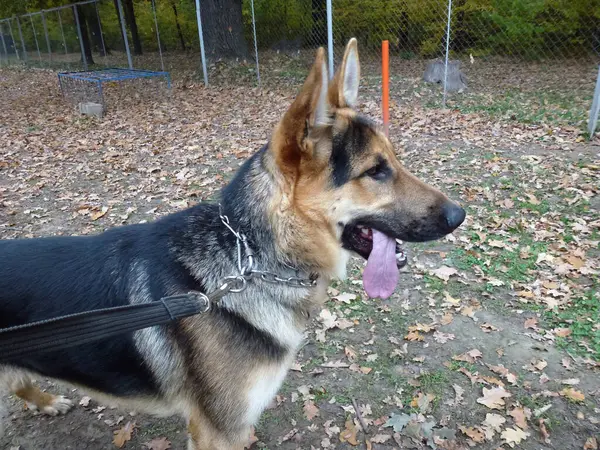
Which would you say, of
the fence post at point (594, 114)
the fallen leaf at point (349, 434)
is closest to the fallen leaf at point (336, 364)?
the fallen leaf at point (349, 434)

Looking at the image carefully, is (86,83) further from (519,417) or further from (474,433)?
(519,417)

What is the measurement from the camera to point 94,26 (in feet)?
89.2

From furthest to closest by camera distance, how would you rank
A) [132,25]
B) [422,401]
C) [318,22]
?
[132,25] < [318,22] < [422,401]

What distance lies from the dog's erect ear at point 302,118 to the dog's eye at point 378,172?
0.39 m

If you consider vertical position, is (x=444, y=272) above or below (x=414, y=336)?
above

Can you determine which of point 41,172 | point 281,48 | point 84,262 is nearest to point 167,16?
point 281,48

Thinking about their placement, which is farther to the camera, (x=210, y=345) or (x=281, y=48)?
(x=281, y=48)

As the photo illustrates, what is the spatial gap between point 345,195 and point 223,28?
16.5 metres

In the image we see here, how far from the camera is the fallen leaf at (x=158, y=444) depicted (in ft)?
10.7

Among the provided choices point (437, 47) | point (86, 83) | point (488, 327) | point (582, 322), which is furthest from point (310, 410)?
point (437, 47)

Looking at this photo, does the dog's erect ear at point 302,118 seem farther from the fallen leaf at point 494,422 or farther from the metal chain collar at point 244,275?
the fallen leaf at point 494,422

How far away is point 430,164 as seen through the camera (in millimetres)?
7609

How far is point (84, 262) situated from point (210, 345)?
32.6 inches

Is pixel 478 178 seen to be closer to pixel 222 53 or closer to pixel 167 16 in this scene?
pixel 222 53
